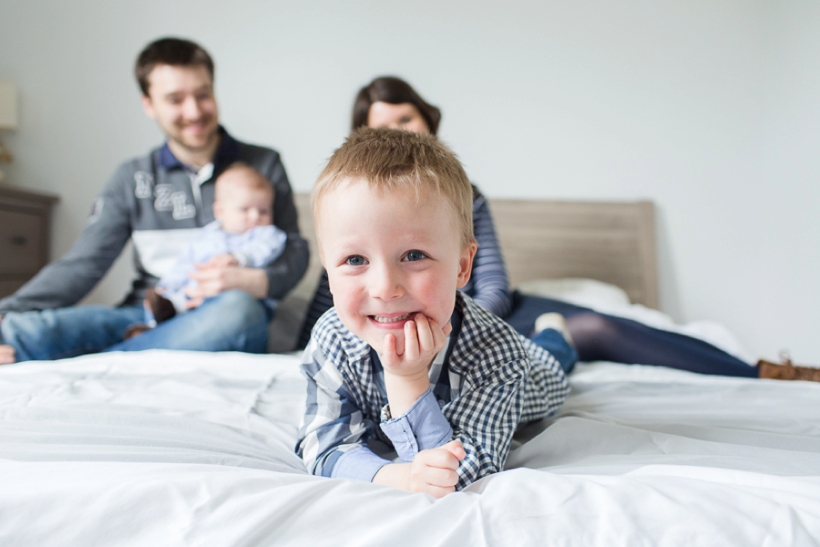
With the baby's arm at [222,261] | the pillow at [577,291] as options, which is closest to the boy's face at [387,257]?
the baby's arm at [222,261]

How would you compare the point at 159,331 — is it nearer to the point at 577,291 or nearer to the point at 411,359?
the point at 411,359

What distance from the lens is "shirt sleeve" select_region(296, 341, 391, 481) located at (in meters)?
0.67

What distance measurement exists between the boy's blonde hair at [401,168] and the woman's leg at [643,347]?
760 mm

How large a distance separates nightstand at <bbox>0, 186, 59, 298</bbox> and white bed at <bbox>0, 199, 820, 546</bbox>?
168 cm

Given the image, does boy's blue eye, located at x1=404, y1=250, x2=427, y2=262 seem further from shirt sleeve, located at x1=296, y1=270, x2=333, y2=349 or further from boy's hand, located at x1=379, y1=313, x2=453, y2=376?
shirt sleeve, located at x1=296, y1=270, x2=333, y2=349

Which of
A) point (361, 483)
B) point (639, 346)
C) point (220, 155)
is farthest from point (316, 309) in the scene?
point (361, 483)

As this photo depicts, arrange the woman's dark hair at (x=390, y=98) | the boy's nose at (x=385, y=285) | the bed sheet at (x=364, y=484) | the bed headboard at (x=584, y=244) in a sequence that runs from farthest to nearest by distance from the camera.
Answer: the bed headboard at (x=584, y=244) → the woman's dark hair at (x=390, y=98) → the boy's nose at (x=385, y=285) → the bed sheet at (x=364, y=484)

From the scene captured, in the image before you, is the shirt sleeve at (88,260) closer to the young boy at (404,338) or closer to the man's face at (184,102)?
the man's face at (184,102)

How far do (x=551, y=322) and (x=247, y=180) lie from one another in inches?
37.2

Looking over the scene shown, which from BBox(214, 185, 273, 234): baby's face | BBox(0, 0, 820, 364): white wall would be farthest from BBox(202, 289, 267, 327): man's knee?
BBox(0, 0, 820, 364): white wall

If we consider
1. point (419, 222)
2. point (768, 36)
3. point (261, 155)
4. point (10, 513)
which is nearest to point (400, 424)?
point (419, 222)

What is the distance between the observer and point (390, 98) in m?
1.60

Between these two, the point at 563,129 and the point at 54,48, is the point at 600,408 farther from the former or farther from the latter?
the point at 54,48

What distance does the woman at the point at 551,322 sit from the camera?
1293 millimetres
